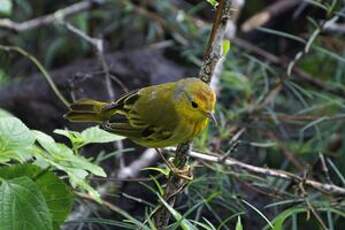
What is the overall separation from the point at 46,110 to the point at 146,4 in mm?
1217

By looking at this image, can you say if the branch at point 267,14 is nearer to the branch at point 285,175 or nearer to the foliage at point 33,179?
the branch at point 285,175

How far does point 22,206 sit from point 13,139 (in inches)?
7.1

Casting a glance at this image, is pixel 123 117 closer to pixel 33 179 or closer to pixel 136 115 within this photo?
pixel 136 115

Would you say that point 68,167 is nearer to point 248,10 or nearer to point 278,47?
point 278,47

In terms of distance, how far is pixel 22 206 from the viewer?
183 centimetres

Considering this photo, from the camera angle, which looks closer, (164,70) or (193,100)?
(193,100)

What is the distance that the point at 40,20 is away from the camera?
4.71m

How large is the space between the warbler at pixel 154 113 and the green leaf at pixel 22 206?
0.89 m

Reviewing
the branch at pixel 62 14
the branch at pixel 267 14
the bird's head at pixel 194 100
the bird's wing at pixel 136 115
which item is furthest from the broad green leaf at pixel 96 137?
the branch at pixel 267 14

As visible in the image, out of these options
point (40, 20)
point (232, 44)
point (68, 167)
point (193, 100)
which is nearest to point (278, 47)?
point (232, 44)

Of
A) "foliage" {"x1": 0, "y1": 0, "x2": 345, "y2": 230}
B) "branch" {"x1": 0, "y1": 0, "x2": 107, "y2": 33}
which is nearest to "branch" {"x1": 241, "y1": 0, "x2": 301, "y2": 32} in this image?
"foliage" {"x1": 0, "y1": 0, "x2": 345, "y2": 230}

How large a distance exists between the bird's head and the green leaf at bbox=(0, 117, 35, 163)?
761 millimetres

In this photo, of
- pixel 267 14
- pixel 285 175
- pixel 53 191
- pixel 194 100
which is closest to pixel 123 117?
pixel 194 100

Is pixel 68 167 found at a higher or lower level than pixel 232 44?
higher
